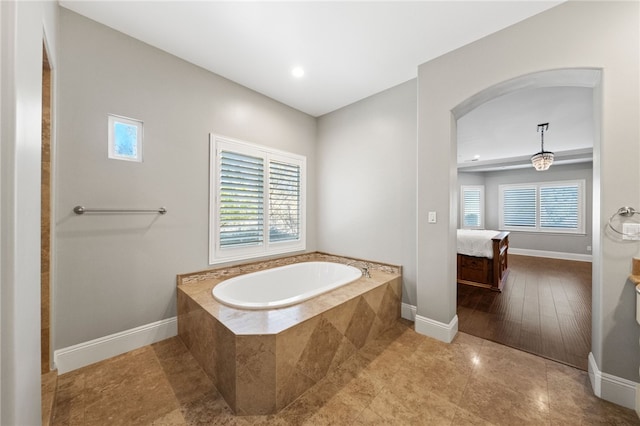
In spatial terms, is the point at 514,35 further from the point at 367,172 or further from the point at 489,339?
the point at 489,339

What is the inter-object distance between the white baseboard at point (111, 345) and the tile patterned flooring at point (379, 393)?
0.21ft

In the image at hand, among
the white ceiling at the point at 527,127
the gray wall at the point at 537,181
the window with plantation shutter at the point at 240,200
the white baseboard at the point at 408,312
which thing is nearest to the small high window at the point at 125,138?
the window with plantation shutter at the point at 240,200

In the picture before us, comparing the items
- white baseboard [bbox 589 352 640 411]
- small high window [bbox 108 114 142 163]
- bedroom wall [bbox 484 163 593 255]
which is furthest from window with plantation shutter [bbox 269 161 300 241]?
bedroom wall [bbox 484 163 593 255]

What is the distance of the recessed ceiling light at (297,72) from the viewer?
255 centimetres

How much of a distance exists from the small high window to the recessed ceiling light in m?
1.57

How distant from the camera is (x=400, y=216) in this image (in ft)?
9.32

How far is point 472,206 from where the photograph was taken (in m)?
7.57

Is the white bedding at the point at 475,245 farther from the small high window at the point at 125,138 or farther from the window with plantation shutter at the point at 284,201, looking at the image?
the small high window at the point at 125,138

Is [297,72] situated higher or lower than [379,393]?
higher

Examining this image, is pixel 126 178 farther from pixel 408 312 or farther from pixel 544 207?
pixel 544 207

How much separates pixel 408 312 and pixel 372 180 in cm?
163

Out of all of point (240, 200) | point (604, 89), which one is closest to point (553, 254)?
point (604, 89)

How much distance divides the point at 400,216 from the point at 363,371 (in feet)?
5.43

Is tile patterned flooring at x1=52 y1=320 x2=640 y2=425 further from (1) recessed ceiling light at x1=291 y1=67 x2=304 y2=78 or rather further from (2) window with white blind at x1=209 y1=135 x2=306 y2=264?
(1) recessed ceiling light at x1=291 y1=67 x2=304 y2=78
